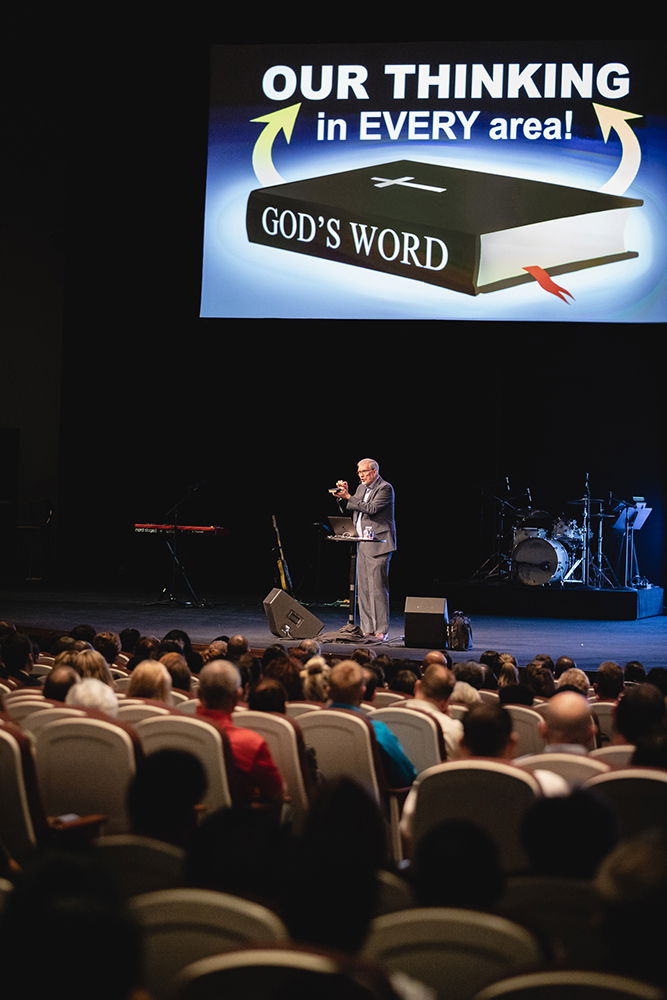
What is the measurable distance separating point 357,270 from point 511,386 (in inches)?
118

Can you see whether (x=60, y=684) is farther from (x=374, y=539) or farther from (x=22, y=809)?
(x=374, y=539)

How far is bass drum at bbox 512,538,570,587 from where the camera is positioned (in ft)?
38.6

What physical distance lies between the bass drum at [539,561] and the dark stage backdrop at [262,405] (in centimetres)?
111

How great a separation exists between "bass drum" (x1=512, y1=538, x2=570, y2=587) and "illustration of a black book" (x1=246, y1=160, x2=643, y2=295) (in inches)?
109

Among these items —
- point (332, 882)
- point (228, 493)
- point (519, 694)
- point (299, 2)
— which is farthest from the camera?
point (228, 493)

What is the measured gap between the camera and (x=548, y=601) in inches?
452

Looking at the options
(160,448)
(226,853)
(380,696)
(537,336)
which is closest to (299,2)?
(537,336)

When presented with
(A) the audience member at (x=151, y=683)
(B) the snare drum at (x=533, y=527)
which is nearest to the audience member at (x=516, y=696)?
(A) the audience member at (x=151, y=683)

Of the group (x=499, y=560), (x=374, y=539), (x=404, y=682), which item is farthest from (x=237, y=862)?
(x=499, y=560)

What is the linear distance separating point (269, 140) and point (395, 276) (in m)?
1.87

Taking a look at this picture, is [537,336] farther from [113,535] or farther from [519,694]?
[519,694]

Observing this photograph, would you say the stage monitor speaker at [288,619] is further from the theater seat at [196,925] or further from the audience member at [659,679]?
the theater seat at [196,925]

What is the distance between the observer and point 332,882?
166 centimetres

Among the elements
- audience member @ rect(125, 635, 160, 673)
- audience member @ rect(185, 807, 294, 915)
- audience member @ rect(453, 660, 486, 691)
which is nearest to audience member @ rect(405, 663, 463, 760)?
audience member @ rect(453, 660, 486, 691)
